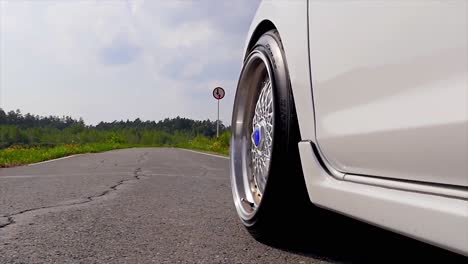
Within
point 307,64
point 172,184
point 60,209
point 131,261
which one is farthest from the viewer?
point 172,184

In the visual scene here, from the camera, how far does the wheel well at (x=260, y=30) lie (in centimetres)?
224

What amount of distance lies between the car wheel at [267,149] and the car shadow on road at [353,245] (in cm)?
11

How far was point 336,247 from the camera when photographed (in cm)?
Answer: 205

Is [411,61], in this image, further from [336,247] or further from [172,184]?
[172,184]

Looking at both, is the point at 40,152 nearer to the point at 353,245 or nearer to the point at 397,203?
the point at 353,245

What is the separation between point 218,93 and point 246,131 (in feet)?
61.1

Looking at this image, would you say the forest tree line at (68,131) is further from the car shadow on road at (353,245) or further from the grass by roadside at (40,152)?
the car shadow on road at (353,245)

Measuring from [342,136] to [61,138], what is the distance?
273 feet

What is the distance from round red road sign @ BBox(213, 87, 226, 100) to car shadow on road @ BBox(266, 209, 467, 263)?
18.7m

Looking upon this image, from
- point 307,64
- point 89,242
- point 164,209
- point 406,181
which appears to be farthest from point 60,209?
point 406,181

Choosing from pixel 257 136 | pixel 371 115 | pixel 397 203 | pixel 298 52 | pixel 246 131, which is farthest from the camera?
pixel 246 131

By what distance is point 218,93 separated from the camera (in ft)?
69.4

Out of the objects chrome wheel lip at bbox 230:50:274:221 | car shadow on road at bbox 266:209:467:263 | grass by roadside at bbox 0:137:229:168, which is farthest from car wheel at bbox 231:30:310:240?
grass by roadside at bbox 0:137:229:168

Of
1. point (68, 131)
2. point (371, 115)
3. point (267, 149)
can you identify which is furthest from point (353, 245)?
point (68, 131)
